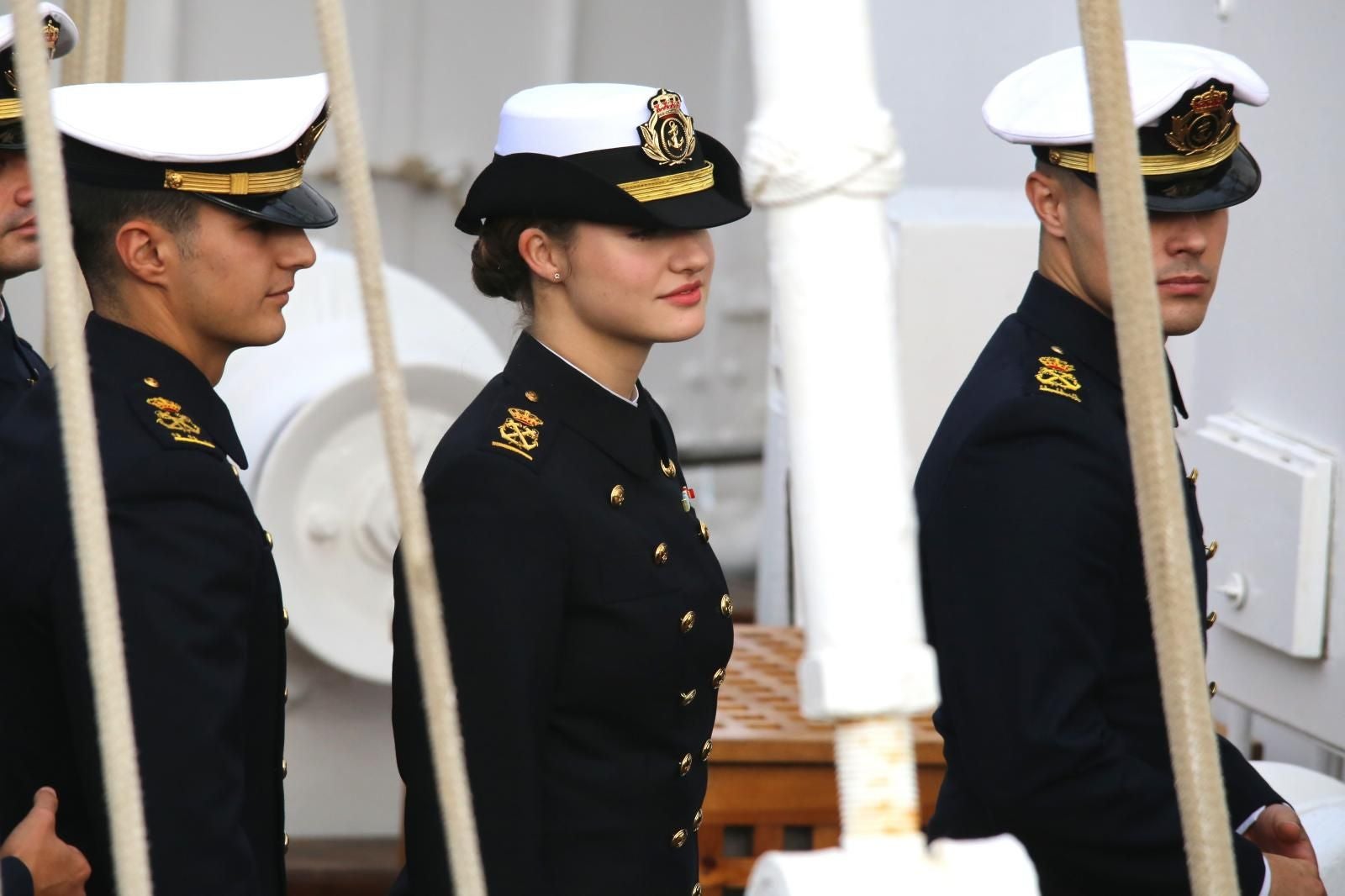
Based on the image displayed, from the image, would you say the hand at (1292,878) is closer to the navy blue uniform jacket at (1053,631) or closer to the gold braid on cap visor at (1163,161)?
the navy blue uniform jacket at (1053,631)

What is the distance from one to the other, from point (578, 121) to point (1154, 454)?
0.77m

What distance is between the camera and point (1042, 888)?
1880 mm

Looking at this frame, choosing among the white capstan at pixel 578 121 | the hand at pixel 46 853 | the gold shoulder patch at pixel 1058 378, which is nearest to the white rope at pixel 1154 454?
the gold shoulder patch at pixel 1058 378

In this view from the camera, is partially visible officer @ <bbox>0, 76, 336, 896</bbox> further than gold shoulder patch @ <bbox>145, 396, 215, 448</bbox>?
No

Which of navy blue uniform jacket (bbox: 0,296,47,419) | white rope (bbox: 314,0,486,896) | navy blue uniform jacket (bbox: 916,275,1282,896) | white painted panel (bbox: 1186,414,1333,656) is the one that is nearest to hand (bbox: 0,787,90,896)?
white rope (bbox: 314,0,486,896)

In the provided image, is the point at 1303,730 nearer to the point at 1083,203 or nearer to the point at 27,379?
the point at 1083,203

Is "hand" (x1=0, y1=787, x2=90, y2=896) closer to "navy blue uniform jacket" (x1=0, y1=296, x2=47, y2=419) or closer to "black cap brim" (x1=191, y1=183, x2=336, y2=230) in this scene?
"black cap brim" (x1=191, y1=183, x2=336, y2=230)

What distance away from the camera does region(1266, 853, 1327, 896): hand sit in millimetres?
1816

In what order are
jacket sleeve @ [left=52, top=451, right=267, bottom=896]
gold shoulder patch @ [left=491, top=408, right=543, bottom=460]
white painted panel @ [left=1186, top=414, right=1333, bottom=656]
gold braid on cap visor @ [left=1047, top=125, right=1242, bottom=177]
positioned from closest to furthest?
jacket sleeve @ [left=52, top=451, right=267, bottom=896]
gold shoulder patch @ [left=491, top=408, right=543, bottom=460]
gold braid on cap visor @ [left=1047, top=125, right=1242, bottom=177]
white painted panel @ [left=1186, top=414, right=1333, bottom=656]

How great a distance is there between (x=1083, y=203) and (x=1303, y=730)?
1422 mm

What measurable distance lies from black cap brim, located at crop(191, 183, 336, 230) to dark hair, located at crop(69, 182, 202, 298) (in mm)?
24

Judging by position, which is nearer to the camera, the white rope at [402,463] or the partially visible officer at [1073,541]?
the white rope at [402,463]

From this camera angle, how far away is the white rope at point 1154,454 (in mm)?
1252

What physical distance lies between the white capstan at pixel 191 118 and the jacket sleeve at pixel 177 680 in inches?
12.7
